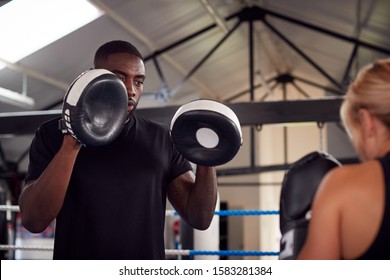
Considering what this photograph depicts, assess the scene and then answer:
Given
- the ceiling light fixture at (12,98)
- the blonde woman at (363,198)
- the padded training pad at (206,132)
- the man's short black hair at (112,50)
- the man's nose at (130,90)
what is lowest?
the blonde woman at (363,198)

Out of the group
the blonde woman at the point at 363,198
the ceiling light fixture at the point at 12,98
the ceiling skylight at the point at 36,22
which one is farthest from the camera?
the ceiling light fixture at the point at 12,98

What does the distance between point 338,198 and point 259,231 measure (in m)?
8.03

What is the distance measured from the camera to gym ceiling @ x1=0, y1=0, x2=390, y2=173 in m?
2.86

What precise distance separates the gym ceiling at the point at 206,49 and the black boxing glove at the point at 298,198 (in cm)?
191

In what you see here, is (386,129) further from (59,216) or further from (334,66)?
(334,66)

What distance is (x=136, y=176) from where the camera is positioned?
121 cm

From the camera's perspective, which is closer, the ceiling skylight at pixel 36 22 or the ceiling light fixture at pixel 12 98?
the ceiling skylight at pixel 36 22

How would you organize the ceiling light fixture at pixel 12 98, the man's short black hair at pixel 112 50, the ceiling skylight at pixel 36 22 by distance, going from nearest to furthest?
1. the man's short black hair at pixel 112 50
2. the ceiling skylight at pixel 36 22
3. the ceiling light fixture at pixel 12 98

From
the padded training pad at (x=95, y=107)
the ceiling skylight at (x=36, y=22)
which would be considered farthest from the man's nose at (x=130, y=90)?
the ceiling skylight at (x=36, y=22)

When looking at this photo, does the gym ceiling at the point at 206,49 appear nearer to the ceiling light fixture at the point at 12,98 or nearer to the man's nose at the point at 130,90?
the ceiling light fixture at the point at 12,98

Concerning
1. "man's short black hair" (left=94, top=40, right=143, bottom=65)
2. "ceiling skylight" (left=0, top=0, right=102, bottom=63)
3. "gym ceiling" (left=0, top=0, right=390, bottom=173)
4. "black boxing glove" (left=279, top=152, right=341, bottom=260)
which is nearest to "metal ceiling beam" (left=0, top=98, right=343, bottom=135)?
"gym ceiling" (left=0, top=0, right=390, bottom=173)

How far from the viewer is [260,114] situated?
2.79 m

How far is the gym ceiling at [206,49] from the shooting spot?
2857 mm

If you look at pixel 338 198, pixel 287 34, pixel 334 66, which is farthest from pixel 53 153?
pixel 334 66
